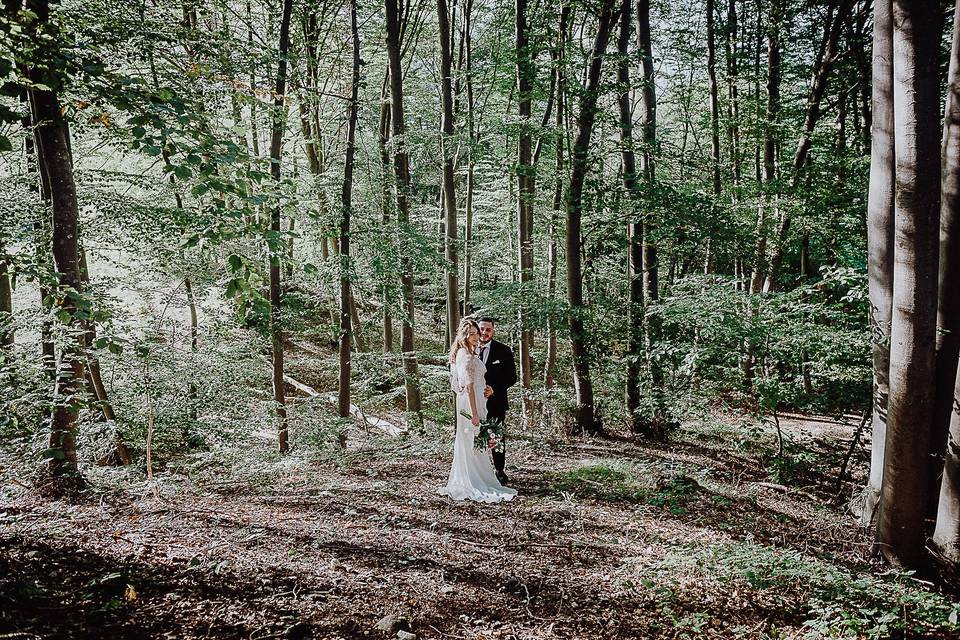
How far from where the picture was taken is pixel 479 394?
680 cm

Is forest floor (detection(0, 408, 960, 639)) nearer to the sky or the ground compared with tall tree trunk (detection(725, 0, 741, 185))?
nearer to the ground

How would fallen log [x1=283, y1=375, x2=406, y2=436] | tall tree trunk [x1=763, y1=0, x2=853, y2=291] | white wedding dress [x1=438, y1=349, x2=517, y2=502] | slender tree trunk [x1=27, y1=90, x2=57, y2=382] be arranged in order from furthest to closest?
1. fallen log [x1=283, y1=375, x2=406, y2=436]
2. tall tree trunk [x1=763, y1=0, x2=853, y2=291]
3. white wedding dress [x1=438, y1=349, x2=517, y2=502]
4. slender tree trunk [x1=27, y1=90, x2=57, y2=382]

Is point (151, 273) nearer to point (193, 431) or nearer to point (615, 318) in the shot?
point (193, 431)

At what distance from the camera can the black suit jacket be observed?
7.09m

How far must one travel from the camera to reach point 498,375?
7.11 metres

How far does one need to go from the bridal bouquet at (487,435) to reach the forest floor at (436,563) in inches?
28.9

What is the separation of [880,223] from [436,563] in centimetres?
526

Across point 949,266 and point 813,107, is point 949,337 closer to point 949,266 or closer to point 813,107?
point 949,266

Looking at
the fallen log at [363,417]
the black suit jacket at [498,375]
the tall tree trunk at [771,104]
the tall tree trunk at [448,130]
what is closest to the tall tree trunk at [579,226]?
the tall tree trunk at [448,130]

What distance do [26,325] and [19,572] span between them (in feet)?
9.32

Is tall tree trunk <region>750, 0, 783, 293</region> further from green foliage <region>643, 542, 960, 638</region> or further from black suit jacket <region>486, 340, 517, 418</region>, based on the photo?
green foliage <region>643, 542, 960, 638</region>

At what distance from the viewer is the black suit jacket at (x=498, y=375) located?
7.09m

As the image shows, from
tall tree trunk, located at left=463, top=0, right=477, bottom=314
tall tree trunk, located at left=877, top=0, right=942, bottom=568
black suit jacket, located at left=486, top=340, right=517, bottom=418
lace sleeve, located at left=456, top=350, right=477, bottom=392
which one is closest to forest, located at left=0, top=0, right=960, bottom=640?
tall tree trunk, located at left=877, top=0, right=942, bottom=568

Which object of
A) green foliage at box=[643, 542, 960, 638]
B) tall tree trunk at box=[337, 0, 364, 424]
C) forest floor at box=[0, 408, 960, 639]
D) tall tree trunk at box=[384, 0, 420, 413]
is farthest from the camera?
tall tree trunk at box=[384, 0, 420, 413]
